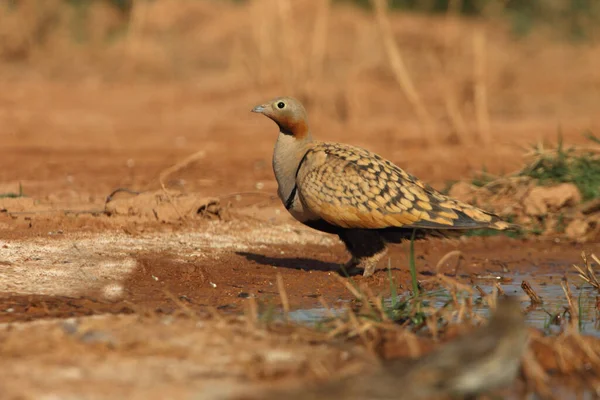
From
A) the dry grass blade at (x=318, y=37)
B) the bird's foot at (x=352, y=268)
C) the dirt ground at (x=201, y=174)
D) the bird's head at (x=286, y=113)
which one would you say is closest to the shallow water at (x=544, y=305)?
the dirt ground at (x=201, y=174)

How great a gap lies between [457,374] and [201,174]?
22.8ft

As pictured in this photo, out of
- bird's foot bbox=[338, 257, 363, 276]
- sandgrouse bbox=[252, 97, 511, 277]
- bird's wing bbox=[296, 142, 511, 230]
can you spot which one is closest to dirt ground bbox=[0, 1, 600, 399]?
bird's foot bbox=[338, 257, 363, 276]

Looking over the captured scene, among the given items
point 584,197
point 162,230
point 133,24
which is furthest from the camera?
point 133,24

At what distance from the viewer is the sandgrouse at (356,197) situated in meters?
5.81

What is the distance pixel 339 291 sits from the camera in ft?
19.4

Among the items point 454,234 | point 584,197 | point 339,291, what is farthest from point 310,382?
point 584,197

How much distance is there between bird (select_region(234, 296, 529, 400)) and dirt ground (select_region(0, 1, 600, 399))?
1.48 feet

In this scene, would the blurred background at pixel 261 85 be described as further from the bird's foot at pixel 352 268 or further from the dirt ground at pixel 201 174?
the bird's foot at pixel 352 268

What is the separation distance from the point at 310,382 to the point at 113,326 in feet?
3.53

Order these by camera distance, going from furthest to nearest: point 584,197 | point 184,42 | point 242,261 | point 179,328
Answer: point 184,42, point 584,197, point 242,261, point 179,328

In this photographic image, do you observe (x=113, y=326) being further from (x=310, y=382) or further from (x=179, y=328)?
(x=310, y=382)

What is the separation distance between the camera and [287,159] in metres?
6.19

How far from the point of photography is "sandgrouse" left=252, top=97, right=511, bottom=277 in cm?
581

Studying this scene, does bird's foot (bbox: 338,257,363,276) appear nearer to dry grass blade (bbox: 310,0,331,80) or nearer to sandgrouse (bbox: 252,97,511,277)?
sandgrouse (bbox: 252,97,511,277)
